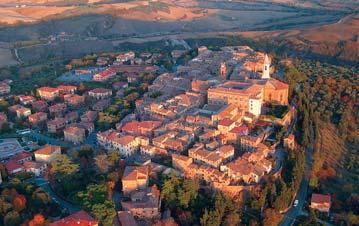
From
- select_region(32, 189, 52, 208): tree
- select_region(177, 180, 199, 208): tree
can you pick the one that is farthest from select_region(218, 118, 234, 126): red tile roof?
select_region(32, 189, 52, 208): tree

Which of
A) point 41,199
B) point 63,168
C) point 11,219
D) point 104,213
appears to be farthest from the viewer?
point 63,168

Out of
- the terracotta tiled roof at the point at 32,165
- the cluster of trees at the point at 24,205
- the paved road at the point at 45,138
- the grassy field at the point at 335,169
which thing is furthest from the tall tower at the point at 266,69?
the cluster of trees at the point at 24,205

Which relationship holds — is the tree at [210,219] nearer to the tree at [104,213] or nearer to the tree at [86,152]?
the tree at [104,213]

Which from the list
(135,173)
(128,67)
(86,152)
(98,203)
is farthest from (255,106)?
(128,67)

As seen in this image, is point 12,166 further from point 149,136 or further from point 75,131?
point 149,136

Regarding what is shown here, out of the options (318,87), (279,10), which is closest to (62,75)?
(318,87)
